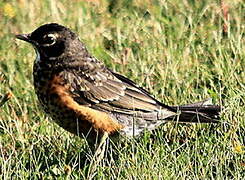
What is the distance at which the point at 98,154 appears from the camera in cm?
612

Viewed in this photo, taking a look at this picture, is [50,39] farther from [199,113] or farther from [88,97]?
[199,113]

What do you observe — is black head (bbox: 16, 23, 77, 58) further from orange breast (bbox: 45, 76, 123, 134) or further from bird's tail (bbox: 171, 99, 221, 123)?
bird's tail (bbox: 171, 99, 221, 123)

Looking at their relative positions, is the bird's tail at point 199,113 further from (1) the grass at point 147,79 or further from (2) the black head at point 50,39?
(2) the black head at point 50,39

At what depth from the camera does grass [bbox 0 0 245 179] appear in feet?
18.9

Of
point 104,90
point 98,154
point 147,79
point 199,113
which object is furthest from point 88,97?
point 147,79

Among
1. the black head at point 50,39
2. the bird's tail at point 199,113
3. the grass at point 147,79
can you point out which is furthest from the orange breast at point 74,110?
the bird's tail at point 199,113

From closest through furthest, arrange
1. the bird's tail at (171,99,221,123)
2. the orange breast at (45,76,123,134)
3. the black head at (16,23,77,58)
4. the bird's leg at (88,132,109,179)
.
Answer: the bird's leg at (88,132,109,179) → the orange breast at (45,76,123,134) → the bird's tail at (171,99,221,123) → the black head at (16,23,77,58)

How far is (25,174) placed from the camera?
5656 mm

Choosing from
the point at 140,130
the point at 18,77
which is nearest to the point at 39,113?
the point at 18,77

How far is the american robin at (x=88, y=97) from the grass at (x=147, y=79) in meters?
0.15

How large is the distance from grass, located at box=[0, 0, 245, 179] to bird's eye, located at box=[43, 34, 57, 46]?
28.5 inches

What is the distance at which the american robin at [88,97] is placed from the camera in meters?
6.20

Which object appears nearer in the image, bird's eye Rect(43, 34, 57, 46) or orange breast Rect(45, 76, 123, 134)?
orange breast Rect(45, 76, 123, 134)

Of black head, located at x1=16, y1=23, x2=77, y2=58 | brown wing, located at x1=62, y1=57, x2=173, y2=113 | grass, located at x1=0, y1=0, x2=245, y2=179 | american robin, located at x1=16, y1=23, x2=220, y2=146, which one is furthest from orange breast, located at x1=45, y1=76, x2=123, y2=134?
black head, located at x1=16, y1=23, x2=77, y2=58
